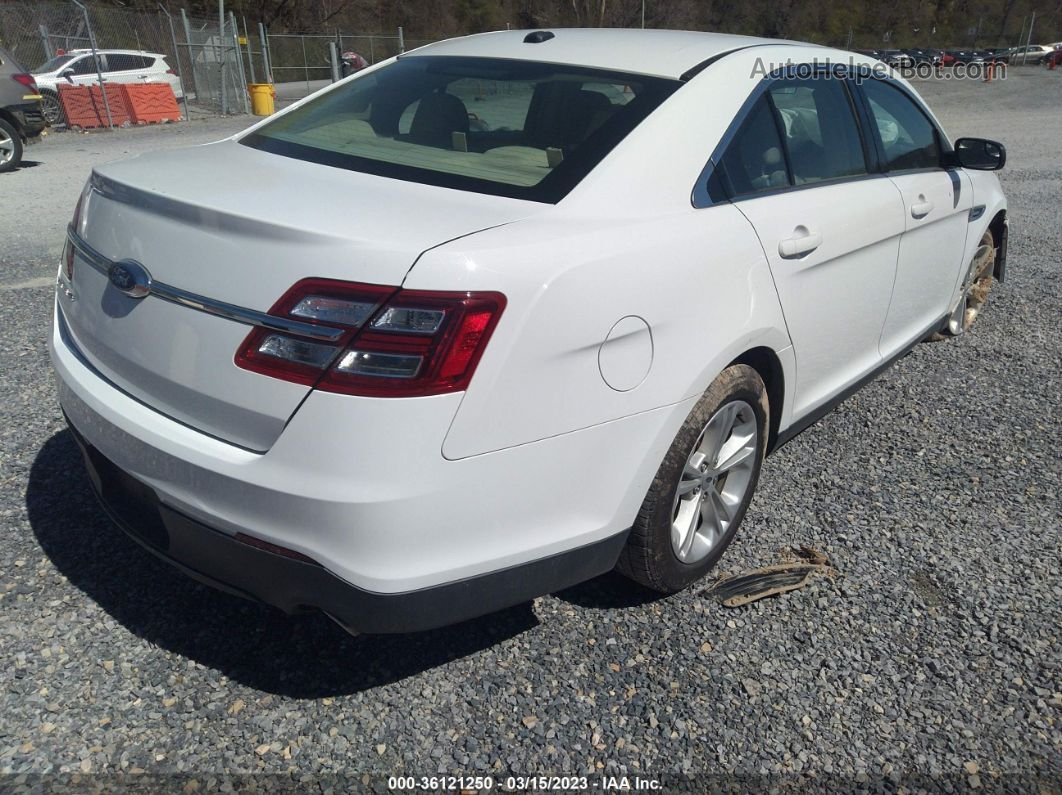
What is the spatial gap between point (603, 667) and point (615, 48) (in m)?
2.07

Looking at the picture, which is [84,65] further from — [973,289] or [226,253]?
[226,253]

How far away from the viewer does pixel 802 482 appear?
3.51 meters

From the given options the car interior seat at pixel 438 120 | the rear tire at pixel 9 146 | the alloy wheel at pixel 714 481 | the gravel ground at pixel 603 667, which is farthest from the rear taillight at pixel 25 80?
the alloy wheel at pixel 714 481

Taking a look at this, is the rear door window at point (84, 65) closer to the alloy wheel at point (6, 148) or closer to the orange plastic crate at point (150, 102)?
the orange plastic crate at point (150, 102)

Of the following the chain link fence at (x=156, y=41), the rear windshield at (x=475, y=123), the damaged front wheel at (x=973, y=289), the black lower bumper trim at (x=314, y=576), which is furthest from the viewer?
the chain link fence at (x=156, y=41)

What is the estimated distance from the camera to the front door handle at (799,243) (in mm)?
2684

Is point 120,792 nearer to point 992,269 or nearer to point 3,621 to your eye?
point 3,621

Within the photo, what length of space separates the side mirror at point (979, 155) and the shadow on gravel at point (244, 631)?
3046 millimetres

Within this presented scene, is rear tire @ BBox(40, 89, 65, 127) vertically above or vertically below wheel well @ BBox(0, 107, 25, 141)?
below

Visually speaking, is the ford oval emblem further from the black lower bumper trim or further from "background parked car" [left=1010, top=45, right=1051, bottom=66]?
"background parked car" [left=1010, top=45, right=1051, bottom=66]

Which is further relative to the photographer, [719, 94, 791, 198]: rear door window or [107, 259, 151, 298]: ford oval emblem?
[719, 94, 791, 198]: rear door window

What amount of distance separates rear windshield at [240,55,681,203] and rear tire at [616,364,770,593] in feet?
2.55

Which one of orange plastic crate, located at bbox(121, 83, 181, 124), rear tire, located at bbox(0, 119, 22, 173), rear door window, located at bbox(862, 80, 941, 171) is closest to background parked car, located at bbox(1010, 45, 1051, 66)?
orange plastic crate, located at bbox(121, 83, 181, 124)

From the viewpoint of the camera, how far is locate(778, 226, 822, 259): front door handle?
2.68m
